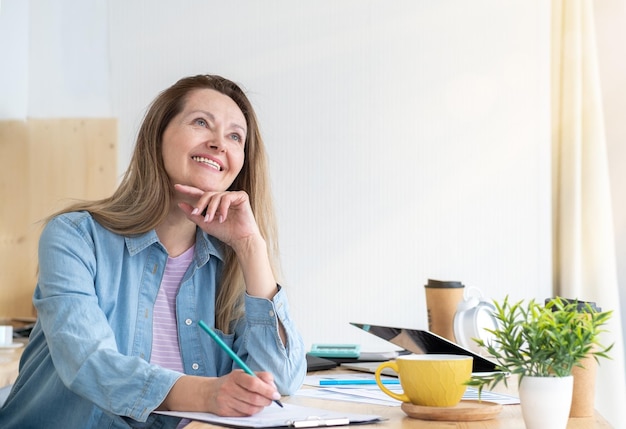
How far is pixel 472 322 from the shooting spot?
1666 millimetres

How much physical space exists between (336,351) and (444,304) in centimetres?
28

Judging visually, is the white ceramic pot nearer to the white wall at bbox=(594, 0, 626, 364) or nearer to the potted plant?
the potted plant

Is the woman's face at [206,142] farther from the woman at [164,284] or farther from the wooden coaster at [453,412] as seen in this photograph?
the wooden coaster at [453,412]

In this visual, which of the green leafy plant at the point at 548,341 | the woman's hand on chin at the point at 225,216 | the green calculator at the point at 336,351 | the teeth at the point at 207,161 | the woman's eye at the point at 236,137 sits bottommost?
the green calculator at the point at 336,351

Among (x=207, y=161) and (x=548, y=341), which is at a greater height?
(x=207, y=161)

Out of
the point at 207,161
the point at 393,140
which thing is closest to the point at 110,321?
the point at 207,161

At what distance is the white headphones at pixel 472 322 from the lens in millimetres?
1663

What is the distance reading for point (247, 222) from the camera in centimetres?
154

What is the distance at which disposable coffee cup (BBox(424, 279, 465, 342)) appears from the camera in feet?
6.10

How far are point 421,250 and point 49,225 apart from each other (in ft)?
6.46

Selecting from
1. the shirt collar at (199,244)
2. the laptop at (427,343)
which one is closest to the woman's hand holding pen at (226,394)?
the laptop at (427,343)

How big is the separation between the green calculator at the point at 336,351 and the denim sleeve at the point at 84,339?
550 mm

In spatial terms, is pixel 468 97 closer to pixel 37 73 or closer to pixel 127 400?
pixel 37 73

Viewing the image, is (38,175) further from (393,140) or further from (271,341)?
(271,341)
